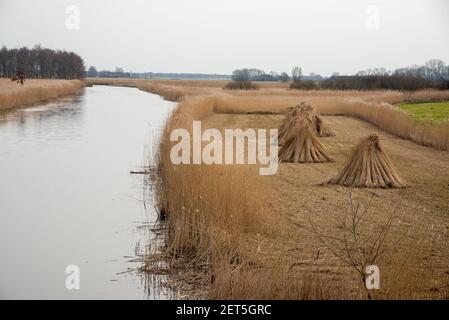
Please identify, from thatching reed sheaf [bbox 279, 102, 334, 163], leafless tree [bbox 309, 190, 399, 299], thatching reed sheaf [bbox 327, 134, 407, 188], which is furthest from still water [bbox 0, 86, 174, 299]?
thatching reed sheaf [bbox 327, 134, 407, 188]

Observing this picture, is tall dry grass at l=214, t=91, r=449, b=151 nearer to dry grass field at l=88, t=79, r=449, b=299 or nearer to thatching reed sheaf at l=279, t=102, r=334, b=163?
thatching reed sheaf at l=279, t=102, r=334, b=163

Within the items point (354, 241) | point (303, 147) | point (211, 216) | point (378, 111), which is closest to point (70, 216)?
point (211, 216)

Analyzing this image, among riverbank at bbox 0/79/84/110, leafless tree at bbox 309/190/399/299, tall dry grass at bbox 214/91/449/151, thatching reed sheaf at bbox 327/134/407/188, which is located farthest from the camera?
riverbank at bbox 0/79/84/110

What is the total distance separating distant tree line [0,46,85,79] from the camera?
276 feet

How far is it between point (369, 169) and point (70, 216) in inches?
202

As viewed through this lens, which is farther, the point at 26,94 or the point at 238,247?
the point at 26,94

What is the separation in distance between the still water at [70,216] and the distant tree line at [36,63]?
68217 millimetres

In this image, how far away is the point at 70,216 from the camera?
946 centimetres

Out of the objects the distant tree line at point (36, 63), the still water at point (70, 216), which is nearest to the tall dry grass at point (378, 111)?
the still water at point (70, 216)

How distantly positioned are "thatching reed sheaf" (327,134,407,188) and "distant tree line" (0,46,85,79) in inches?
2975

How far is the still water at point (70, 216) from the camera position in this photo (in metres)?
6.52

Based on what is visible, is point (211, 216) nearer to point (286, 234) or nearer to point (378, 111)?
point (286, 234)

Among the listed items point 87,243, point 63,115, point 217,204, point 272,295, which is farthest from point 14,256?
point 63,115
